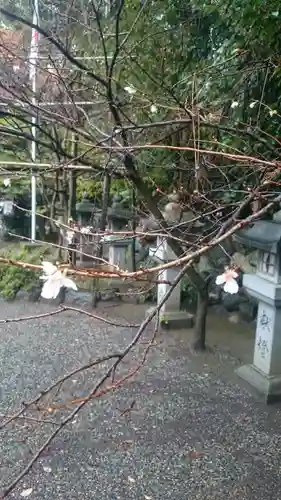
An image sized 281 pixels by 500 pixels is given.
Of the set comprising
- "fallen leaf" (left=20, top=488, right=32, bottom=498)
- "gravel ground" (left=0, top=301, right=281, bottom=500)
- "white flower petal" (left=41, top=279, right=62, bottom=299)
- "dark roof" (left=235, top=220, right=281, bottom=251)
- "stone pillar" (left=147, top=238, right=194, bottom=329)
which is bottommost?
"fallen leaf" (left=20, top=488, right=32, bottom=498)

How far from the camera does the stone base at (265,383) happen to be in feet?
9.41

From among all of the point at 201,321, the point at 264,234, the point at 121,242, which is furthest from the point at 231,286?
the point at 121,242

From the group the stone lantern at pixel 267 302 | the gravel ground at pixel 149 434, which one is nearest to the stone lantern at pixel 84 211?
the gravel ground at pixel 149 434

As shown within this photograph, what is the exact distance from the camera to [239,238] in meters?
3.03

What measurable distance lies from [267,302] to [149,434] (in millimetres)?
1050

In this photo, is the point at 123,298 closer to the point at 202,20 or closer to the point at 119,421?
the point at 119,421

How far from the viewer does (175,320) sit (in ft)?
13.4

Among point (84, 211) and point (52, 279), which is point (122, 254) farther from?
point (52, 279)

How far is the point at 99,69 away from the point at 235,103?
5.50ft

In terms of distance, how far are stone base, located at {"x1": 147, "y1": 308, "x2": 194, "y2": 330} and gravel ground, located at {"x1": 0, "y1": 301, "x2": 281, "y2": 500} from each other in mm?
299

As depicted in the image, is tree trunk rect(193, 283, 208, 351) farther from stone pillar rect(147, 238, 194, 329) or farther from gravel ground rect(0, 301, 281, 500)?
stone pillar rect(147, 238, 194, 329)

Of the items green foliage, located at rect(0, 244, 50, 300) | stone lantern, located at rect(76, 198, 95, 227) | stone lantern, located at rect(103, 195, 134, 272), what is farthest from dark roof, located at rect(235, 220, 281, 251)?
stone lantern, located at rect(76, 198, 95, 227)

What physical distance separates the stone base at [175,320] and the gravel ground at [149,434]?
299 mm

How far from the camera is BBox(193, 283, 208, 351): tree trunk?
3.59 m
